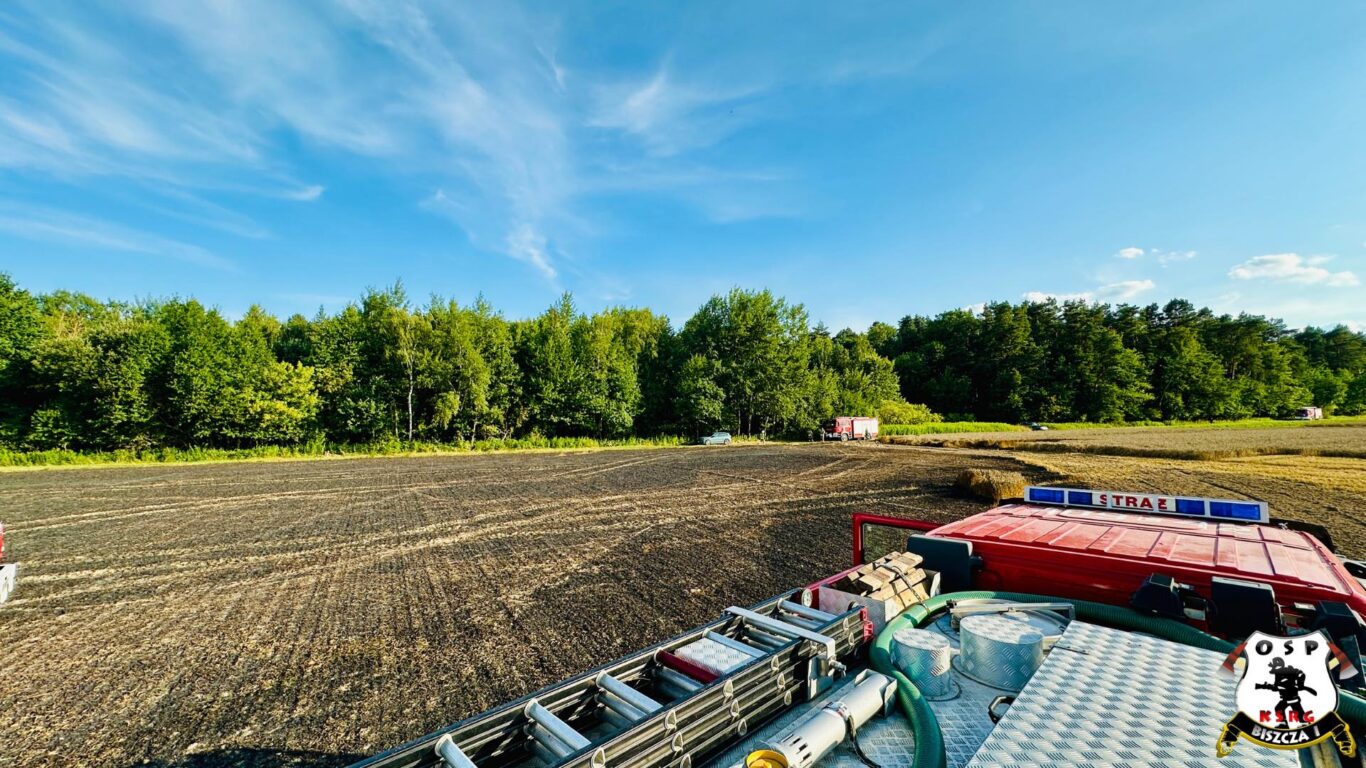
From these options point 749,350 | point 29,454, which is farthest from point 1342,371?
point 29,454

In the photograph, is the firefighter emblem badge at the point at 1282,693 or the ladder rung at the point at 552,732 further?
the ladder rung at the point at 552,732

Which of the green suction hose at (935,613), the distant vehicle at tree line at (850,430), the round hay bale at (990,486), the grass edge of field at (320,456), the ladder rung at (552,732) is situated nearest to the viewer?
the ladder rung at (552,732)

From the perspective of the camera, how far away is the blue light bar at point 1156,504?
11.8 feet

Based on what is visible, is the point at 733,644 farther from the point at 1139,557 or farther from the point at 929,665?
the point at 1139,557

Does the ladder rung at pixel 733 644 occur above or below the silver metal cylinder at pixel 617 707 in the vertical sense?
above

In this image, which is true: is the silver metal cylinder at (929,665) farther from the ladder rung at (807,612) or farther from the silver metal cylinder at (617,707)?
the silver metal cylinder at (617,707)

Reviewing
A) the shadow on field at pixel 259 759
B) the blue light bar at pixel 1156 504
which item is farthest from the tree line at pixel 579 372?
the blue light bar at pixel 1156 504

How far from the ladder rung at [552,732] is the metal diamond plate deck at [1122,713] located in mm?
1039

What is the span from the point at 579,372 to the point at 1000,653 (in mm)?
38984

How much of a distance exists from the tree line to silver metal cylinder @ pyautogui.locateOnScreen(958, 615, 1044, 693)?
35.7 m

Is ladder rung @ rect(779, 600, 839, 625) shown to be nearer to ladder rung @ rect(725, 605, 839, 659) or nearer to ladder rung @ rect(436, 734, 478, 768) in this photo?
ladder rung @ rect(725, 605, 839, 659)

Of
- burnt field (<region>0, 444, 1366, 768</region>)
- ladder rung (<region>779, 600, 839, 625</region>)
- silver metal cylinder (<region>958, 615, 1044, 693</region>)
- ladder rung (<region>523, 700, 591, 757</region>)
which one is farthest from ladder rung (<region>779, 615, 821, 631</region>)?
burnt field (<region>0, 444, 1366, 768</region>)

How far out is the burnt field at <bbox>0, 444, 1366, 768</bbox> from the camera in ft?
14.1

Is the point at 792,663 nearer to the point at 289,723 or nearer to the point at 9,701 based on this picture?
the point at 289,723
